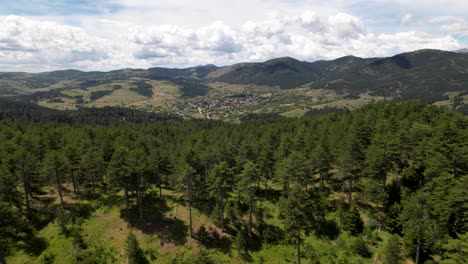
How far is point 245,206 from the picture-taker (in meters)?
55.8

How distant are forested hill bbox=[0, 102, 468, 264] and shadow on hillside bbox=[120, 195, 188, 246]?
0.19m

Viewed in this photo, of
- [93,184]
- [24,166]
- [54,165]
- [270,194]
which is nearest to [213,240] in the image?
[270,194]

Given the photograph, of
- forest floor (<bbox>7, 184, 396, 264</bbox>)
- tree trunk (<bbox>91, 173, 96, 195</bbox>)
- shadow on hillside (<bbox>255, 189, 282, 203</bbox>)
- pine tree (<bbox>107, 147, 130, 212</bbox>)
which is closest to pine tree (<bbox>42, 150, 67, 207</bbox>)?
tree trunk (<bbox>91, 173, 96, 195</bbox>)

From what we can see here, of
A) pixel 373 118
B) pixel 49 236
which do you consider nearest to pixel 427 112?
pixel 373 118

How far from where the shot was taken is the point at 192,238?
1879 inches

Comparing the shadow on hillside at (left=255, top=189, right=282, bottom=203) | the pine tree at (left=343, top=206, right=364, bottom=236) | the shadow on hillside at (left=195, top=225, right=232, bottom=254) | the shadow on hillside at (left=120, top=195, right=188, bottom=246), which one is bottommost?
the shadow on hillside at (left=195, top=225, right=232, bottom=254)

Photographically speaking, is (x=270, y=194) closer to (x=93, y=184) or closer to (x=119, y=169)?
(x=119, y=169)

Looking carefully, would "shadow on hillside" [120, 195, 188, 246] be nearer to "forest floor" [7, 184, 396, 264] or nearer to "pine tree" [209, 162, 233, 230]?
"forest floor" [7, 184, 396, 264]

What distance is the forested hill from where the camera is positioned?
130 ft

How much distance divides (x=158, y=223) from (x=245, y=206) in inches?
689

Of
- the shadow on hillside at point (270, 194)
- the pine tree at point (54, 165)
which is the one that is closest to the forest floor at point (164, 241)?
the shadow on hillside at point (270, 194)

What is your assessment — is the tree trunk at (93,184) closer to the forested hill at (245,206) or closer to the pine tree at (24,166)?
the forested hill at (245,206)

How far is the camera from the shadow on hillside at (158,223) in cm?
4744

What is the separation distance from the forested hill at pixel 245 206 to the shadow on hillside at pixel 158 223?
0.62 ft
